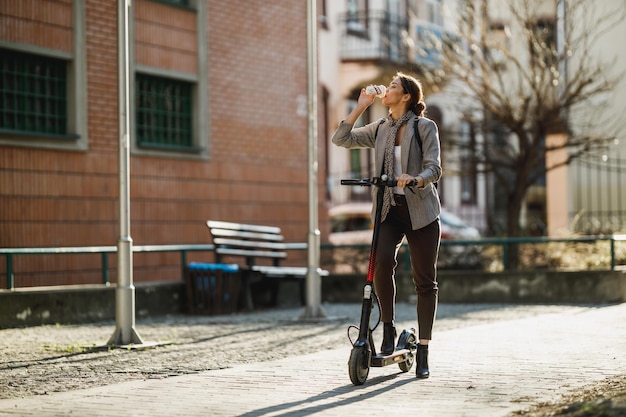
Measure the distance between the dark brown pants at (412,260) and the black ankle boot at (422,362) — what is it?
77mm

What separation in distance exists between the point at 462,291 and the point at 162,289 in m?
4.69

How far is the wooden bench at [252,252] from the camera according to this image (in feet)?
53.3

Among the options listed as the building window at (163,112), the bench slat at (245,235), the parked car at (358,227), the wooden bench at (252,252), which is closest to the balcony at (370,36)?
the parked car at (358,227)

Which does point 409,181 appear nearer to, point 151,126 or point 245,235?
point 245,235

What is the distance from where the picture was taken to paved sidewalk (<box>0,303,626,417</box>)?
6766 millimetres

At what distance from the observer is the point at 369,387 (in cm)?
763

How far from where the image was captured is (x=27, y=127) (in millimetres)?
16312

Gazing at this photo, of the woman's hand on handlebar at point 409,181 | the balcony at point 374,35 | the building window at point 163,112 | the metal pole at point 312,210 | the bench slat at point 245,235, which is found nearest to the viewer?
the woman's hand on handlebar at point 409,181

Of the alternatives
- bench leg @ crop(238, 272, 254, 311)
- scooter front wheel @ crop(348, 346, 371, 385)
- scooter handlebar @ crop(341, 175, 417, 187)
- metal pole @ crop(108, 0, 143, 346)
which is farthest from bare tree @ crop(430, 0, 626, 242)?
scooter front wheel @ crop(348, 346, 371, 385)

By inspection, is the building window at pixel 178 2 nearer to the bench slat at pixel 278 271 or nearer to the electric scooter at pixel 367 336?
the bench slat at pixel 278 271

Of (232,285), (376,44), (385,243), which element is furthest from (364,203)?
(385,243)

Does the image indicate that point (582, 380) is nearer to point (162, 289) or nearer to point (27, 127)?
point (162, 289)

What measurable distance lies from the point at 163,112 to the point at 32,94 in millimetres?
2871

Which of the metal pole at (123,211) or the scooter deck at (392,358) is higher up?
the metal pole at (123,211)
